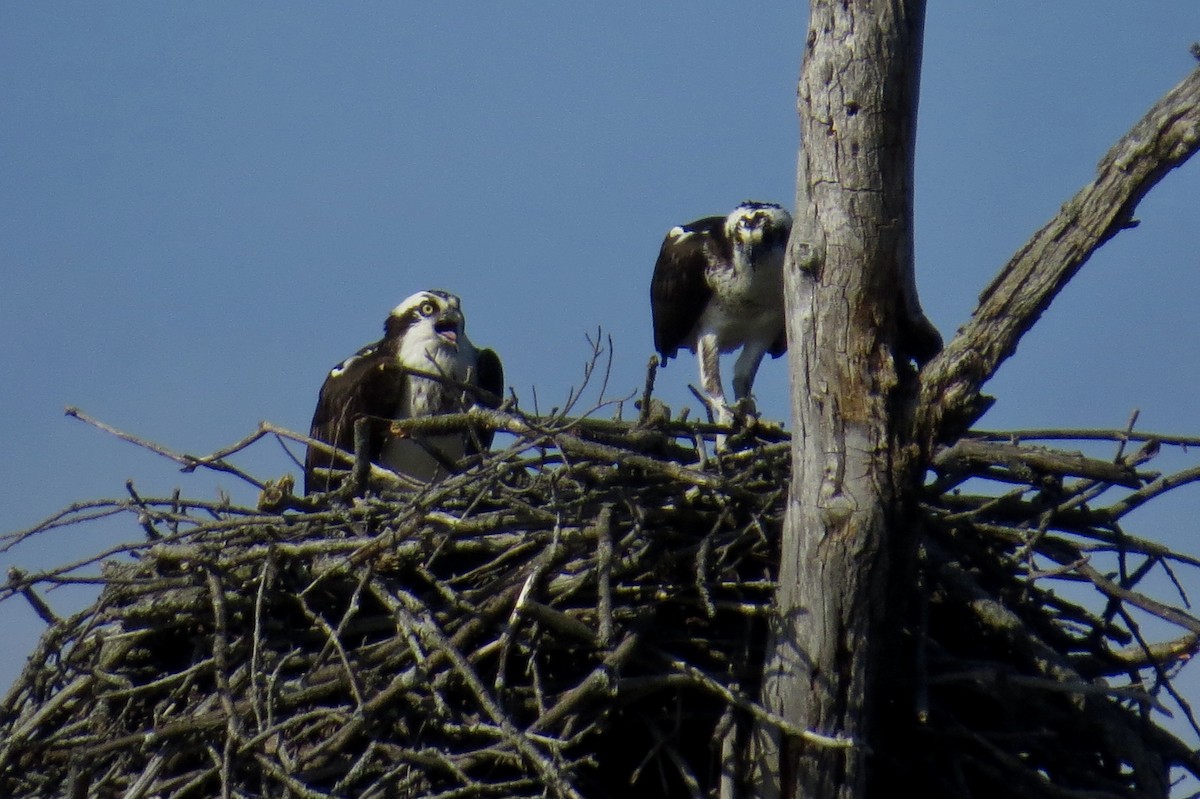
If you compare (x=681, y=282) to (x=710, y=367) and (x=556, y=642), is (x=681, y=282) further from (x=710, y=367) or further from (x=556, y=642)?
(x=556, y=642)

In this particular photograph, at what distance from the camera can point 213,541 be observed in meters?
5.47

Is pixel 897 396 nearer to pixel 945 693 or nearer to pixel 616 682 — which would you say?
pixel 616 682

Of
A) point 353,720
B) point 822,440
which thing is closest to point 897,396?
point 822,440

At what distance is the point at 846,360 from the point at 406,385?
3.92 metres

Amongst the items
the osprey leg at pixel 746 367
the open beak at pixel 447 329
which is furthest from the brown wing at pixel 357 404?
the osprey leg at pixel 746 367

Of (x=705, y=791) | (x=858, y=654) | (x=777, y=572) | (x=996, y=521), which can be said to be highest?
(x=996, y=521)

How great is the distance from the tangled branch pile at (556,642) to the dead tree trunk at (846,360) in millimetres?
Answer: 234

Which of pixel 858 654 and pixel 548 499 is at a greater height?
pixel 548 499

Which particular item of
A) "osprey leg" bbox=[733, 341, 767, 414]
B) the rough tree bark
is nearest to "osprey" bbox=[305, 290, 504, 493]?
"osprey leg" bbox=[733, 341, 767, 414]

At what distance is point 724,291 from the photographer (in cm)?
773

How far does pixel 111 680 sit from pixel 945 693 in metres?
2.92

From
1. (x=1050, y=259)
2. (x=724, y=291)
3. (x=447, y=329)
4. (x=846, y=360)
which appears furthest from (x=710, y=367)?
(x=1050, y=259)

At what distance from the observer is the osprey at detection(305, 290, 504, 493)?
7434 millimetres

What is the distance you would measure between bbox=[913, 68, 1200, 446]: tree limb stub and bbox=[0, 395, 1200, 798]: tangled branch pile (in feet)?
1.28
